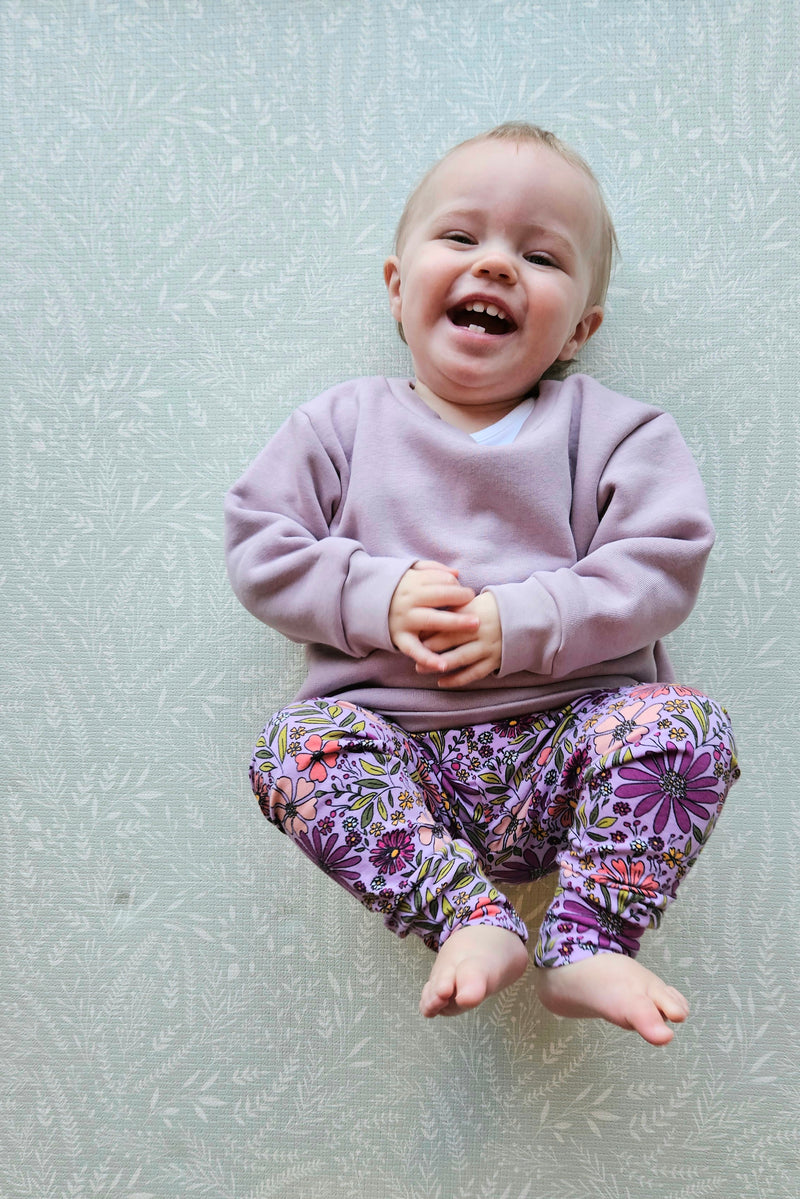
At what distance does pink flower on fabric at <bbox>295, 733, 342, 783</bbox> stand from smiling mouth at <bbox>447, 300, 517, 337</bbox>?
0.41m

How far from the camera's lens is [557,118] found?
1.05m

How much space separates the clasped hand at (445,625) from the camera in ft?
2.64

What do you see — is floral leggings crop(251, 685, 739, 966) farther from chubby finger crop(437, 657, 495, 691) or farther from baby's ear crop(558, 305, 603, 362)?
baby's ear crop(558, 305, 603, 362)

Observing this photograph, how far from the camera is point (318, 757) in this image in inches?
30.4

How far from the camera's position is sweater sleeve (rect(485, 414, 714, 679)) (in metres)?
0.82

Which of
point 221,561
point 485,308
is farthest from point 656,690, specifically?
point 221,561

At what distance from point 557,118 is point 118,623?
0.73m

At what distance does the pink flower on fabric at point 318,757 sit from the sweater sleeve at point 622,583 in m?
0.16

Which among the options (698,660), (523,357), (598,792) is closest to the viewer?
(598,792)

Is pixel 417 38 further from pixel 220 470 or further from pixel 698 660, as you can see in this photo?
pixel 698 660

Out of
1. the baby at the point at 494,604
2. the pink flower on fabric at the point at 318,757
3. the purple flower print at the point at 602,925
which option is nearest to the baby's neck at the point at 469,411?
the baby at the point at 494,604

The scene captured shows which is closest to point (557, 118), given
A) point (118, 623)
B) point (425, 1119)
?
point (118, 623)

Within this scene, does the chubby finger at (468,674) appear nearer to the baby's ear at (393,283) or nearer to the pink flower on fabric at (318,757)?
the pink flower on fabric at (318,757)

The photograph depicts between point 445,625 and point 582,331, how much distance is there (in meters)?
0.38
